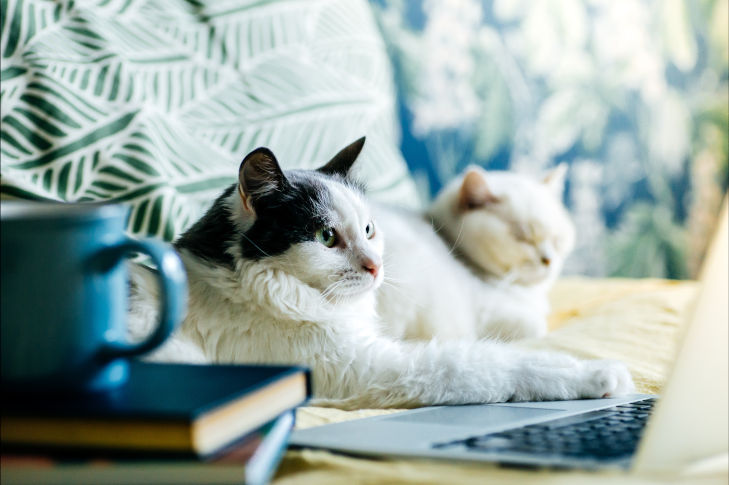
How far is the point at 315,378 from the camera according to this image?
933mm

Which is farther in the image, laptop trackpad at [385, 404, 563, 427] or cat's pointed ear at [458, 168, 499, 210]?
cat's pointed ear at [458, 168, 499, 210]

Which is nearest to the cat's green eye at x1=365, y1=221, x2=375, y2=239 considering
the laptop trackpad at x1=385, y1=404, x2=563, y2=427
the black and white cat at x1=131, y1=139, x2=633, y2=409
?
the black and white cat at x1=131, y1=139, x2=633, y2=409

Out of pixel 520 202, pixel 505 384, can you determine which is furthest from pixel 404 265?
pixel 505 384

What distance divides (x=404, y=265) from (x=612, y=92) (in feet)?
6.37

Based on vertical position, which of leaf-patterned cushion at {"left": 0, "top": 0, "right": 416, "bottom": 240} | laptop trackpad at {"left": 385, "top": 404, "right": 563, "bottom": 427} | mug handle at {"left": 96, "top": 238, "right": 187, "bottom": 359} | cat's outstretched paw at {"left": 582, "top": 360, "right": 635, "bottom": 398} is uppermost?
leaf-patterned cushion at {"left": 0, "top": 0, "right": 416, "bottom": 240}

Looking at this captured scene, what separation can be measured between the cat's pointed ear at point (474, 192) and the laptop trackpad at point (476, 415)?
83 cm

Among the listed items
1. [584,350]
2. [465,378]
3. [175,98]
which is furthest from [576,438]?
[175,98]

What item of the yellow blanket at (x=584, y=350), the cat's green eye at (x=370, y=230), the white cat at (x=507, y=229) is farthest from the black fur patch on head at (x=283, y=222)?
the white cat at (x=507, y=229)

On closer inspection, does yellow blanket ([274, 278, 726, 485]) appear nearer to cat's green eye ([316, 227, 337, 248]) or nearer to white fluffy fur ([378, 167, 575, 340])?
white fluffy fur ([378, 167, 575, 340])

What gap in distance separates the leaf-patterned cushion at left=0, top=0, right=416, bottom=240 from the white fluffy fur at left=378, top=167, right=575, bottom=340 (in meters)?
0.18

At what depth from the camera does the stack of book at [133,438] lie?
53cm

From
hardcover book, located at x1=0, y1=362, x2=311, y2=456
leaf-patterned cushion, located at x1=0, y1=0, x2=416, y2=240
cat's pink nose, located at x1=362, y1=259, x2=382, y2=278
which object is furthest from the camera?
leaf-patterned cushion, located at x1=0, y1=0, x2=416, y2=240

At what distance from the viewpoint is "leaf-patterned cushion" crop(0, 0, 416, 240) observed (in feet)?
4.18

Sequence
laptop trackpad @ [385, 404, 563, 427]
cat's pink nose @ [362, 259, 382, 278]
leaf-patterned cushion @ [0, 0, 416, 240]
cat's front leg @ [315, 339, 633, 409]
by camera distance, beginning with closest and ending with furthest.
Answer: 1. laptop trackpad @ [385, 404, 563, 427]
2. cat's front leg @ [315, 339, 633, 409]
3. cat's pink nose @ [362, 259, 382, 278]
4. leaf-patterned cushion @ [0, 0, 416, 240]
